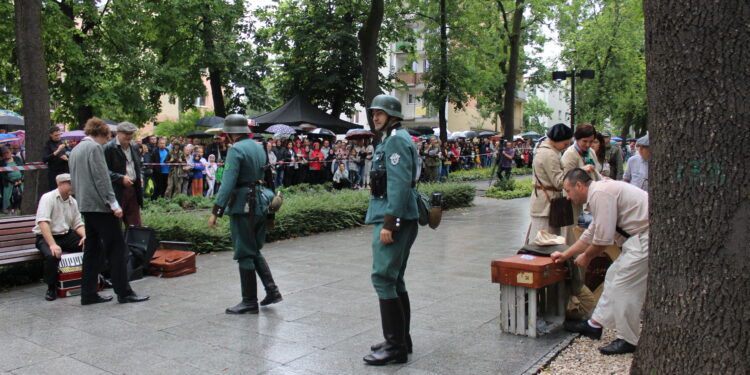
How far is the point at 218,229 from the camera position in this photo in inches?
387

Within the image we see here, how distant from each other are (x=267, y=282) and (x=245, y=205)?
859 mm

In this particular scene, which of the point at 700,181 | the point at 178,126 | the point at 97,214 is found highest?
the point at 178,126

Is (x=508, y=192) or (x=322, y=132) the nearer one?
(x=508, y=192)

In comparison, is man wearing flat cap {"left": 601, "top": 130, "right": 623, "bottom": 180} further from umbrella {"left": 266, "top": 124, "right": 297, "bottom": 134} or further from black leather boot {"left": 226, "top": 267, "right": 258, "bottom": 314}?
umbrella {"left": 266, "top": 124, "right": 297, "bottom": 134}

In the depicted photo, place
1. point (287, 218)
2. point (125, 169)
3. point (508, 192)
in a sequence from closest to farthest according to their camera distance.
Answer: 1. point (125, 169)
2. point (287, 218)
3. point (508, 192)

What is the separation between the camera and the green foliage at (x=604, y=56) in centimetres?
3406

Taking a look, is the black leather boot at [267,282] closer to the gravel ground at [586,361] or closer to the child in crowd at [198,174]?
the gravel ground at [586,361]

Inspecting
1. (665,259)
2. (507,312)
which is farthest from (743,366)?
(507,312)

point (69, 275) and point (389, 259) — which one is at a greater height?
point (389, 259)

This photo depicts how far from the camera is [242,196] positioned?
19.7 ft

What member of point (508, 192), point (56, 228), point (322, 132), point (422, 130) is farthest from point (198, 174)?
point (422, 130)

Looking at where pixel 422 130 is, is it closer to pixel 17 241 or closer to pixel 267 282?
pixel 17 241

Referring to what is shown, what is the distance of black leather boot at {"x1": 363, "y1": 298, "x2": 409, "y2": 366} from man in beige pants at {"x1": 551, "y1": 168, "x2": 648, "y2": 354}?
1.58 metres

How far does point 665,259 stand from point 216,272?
593 centimetres
